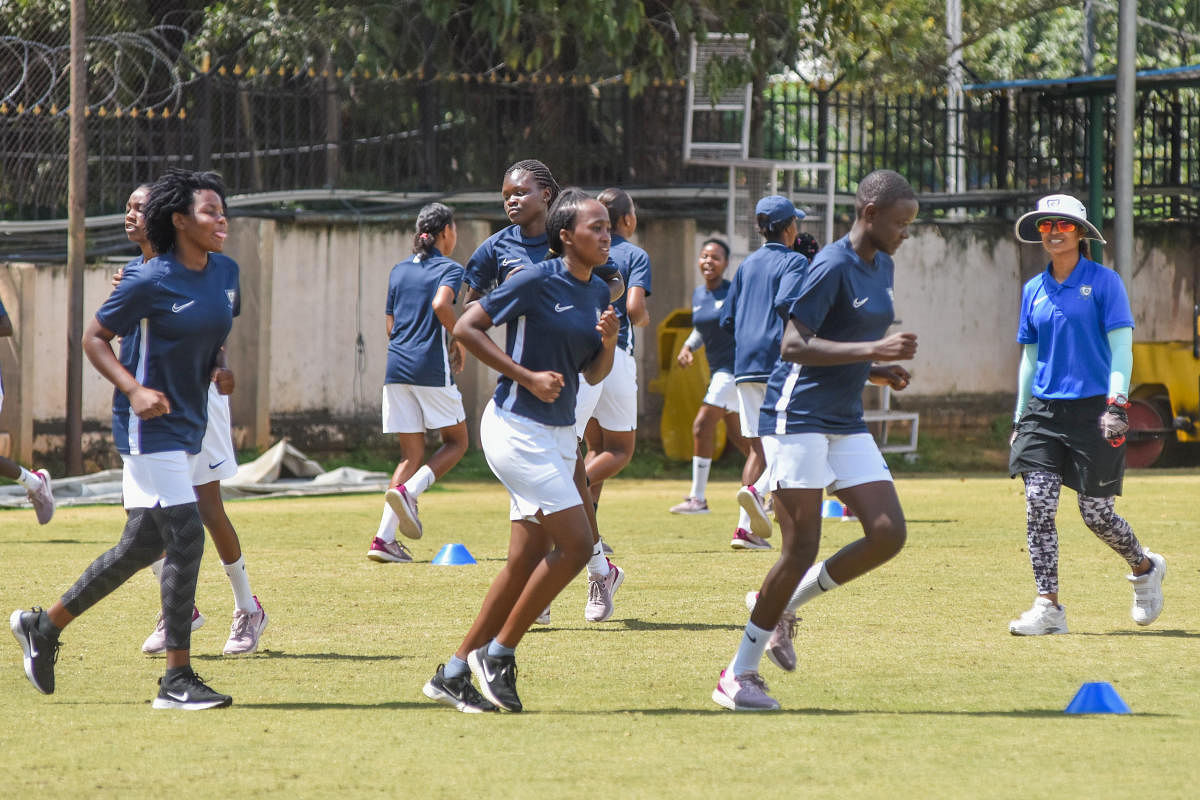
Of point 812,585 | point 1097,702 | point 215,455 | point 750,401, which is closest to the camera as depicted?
point 1097,702

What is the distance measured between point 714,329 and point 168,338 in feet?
23.5

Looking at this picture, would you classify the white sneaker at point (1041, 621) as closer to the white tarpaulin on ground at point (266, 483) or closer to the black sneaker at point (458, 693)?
the black sneaker at point (458, 693)

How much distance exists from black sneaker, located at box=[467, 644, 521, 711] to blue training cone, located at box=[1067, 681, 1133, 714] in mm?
1856

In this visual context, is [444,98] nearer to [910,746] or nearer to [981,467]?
[981,467]

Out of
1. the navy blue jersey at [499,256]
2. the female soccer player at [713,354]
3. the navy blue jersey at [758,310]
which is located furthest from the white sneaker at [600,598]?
the female soccer player at [713,354]

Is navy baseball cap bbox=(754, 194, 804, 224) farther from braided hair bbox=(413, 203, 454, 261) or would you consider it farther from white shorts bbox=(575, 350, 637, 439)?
braided hair bbox=(413, 203, 454, 261)

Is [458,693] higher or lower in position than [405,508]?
lower

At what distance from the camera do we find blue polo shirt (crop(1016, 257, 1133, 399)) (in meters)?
8.05

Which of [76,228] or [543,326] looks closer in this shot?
[543,326]

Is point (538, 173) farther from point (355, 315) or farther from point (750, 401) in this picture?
point (355, 315)

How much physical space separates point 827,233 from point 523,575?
43.7ft

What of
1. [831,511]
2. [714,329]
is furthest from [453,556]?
[831,511]

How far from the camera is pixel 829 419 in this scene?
6406mm

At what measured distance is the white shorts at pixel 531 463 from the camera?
6.09m
